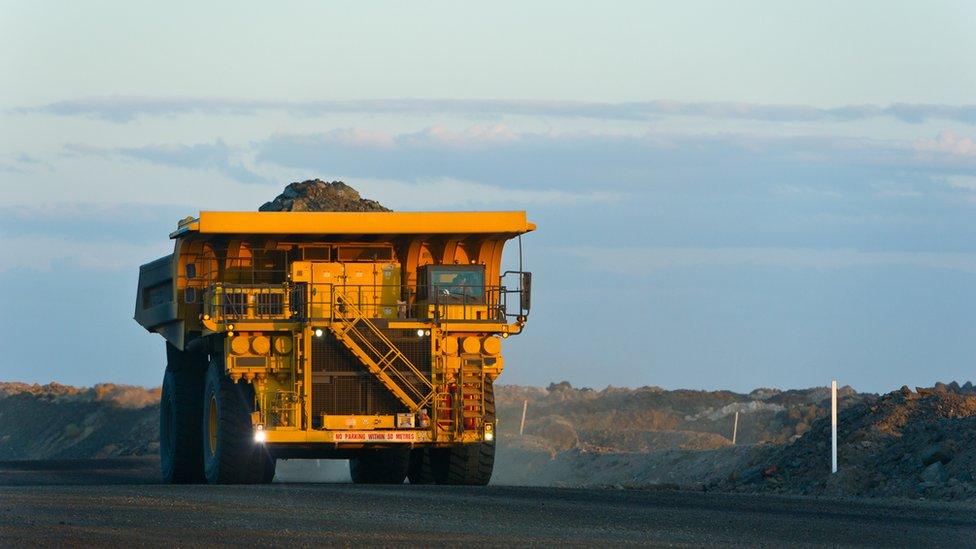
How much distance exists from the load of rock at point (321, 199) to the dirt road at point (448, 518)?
550 cm

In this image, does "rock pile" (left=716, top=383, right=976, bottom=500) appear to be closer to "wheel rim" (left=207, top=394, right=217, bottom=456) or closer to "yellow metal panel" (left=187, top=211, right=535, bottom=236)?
"yellow metal panel" (left=187, top=211, right=535, bottom=236)

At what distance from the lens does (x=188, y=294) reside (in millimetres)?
26125

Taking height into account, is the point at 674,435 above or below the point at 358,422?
below

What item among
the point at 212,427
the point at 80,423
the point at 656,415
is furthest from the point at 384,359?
the point at 80,423

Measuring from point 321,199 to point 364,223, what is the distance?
2854mm

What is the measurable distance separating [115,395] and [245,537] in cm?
6306

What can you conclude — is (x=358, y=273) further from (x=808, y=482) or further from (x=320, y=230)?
(x=808, y=482)

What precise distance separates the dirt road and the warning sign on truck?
2.43 ft

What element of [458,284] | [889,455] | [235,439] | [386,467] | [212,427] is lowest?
[386,467]

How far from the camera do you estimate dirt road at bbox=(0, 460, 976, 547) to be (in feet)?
52.3

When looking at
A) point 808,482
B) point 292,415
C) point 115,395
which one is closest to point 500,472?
point 808,482

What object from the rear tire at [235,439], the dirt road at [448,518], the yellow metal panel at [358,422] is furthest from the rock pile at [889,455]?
the rear tire at [235,439]

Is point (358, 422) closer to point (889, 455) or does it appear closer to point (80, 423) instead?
point (889, 455)

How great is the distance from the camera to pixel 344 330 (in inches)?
975
